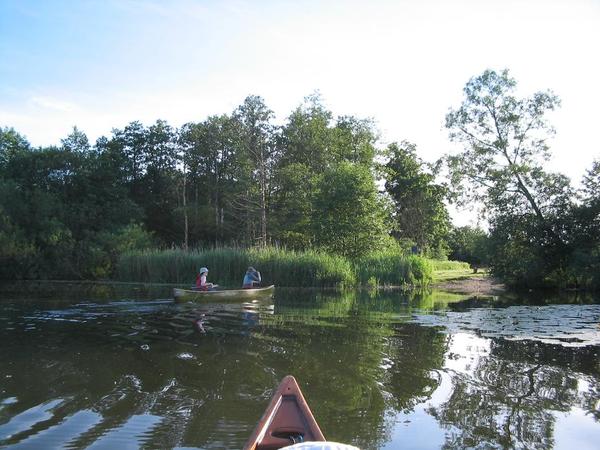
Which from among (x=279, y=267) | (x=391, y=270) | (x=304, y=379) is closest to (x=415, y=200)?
(x=391, y=270)

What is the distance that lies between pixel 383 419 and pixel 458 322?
28.6ft

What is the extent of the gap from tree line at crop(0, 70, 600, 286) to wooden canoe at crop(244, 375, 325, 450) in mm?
26419

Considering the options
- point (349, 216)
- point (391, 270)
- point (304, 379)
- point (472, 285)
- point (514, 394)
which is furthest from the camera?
point (349, 216)

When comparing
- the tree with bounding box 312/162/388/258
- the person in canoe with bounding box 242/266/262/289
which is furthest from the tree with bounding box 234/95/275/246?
the person in canoe with bounding box 242/266/262/289

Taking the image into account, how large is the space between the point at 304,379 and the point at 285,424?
3.09 meters

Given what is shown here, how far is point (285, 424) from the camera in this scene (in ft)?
15.0

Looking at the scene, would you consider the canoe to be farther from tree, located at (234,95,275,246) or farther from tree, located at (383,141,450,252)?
tree, located at (383,141,450,252)

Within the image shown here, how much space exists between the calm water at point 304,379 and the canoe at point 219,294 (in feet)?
7.30

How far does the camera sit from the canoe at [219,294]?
16.7 meters

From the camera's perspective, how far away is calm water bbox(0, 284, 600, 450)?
546cm

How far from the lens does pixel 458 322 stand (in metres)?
14.0

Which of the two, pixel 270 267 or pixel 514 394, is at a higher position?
pixel 270 267

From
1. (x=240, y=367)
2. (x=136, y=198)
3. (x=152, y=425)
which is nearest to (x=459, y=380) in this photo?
(x=240, y=367)

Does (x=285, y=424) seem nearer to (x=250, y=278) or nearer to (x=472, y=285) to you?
(x=250, y=278)
